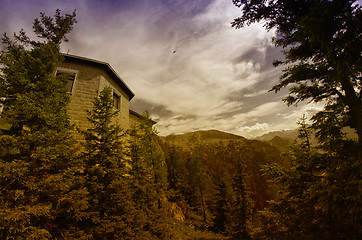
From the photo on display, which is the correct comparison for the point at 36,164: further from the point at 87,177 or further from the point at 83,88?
the point at 83,88

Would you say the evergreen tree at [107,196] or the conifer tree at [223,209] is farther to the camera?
the conifer tree at [223,209]

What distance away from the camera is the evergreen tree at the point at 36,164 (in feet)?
15.8

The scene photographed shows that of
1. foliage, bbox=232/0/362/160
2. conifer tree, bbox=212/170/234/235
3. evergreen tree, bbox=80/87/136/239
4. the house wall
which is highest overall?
the house wall

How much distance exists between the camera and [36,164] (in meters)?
5.67

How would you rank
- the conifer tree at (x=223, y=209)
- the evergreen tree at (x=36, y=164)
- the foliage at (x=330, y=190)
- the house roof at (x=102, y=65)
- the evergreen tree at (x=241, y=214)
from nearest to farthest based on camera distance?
the foliage at (x=330, y=190)
the evergreen tree at (x=36, y=164)
the house roof at (x=102, y=65)
the evergreen tree at (x=241, y=214)
the conifer tree at (x=223, y=209)

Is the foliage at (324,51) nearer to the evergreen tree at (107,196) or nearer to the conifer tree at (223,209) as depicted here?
the evergreen tree at (107,196)

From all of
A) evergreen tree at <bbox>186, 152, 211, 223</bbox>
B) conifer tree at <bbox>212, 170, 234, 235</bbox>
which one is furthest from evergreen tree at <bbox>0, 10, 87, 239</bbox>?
evergreen tree at <bbox>186, 152, 211, 223</bbox>

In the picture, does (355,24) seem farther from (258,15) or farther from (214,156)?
(214,156)

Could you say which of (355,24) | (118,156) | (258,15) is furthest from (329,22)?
(118,156)

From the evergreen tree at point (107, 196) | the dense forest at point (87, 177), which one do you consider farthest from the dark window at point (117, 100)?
the evergreen tree at point (107, 196)

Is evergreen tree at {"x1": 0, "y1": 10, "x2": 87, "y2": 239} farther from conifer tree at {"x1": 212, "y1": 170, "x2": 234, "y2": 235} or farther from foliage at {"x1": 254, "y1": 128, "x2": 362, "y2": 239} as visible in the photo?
conifer tree at {"x1": 212, "y1": 170, "x2": 234, "y2": 235}

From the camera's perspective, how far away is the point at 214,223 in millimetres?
24047

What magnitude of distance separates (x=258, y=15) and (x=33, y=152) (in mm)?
9893

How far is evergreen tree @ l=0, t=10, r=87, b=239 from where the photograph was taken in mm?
4816
